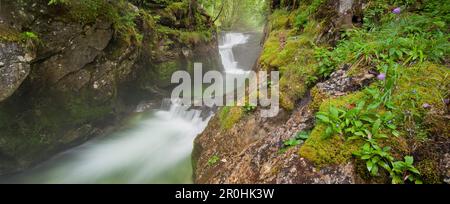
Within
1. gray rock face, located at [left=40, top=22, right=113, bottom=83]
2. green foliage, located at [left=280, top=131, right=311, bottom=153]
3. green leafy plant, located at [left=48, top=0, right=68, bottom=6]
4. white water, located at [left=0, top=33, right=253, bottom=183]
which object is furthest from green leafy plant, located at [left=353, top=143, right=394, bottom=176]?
gray rock face, located at [left=40, top=22, right=113, bottom=83]

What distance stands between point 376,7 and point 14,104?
7.28m

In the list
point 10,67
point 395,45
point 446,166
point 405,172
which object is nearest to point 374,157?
point 405,172

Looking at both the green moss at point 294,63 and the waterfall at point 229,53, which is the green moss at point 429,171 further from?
the waterfall at point 229,53

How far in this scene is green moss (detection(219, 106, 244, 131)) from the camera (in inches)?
159

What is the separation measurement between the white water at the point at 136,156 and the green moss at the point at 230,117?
202 cm

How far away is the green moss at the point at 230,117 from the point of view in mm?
4043

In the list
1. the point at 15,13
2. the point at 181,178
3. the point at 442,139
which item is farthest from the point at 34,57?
the point at 442,139

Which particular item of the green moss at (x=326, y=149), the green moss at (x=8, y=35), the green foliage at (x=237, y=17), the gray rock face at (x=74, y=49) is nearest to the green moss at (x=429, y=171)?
the green moss at (x=326, y=149)

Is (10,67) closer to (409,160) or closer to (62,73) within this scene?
(62,73)

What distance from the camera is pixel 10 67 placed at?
4711mm

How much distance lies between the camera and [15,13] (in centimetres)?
505

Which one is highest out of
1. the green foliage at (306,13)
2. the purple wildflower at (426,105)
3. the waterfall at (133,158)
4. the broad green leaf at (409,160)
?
the green foliage at (306,13)
